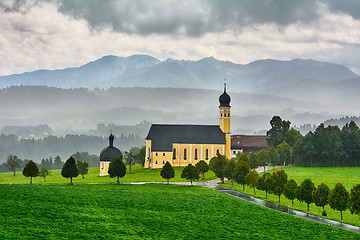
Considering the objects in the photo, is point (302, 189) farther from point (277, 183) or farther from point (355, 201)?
point (355, 201)

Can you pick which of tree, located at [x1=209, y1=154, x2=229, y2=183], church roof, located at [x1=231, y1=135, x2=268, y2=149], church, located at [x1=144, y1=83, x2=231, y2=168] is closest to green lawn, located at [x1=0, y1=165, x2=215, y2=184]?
church, located at [x1=144, y1=83, x2=231, y2=168]

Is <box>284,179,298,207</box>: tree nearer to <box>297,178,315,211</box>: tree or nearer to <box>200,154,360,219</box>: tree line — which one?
<box>200,154,360,219</box>: tree line

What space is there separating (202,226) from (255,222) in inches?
257

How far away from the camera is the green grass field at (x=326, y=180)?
53.3 metres

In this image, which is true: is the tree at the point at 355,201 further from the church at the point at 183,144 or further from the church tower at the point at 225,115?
the church tower at the point at 225,115

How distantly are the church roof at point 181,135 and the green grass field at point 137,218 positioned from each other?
175 ft

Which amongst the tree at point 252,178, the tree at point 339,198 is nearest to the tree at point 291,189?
the tree at point 339,198

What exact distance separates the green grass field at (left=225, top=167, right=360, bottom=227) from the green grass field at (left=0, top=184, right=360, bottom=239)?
6.33 meters

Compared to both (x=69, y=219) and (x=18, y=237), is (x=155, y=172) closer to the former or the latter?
(x=69, y=219)

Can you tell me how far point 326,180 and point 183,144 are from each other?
39874 millimetres

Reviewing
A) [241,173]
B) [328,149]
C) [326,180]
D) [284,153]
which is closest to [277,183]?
[241,173]

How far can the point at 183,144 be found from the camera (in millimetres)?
111625

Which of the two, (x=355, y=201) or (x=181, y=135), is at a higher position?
(x=181, y=135)

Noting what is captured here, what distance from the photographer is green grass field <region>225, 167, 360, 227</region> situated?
53344 mm
